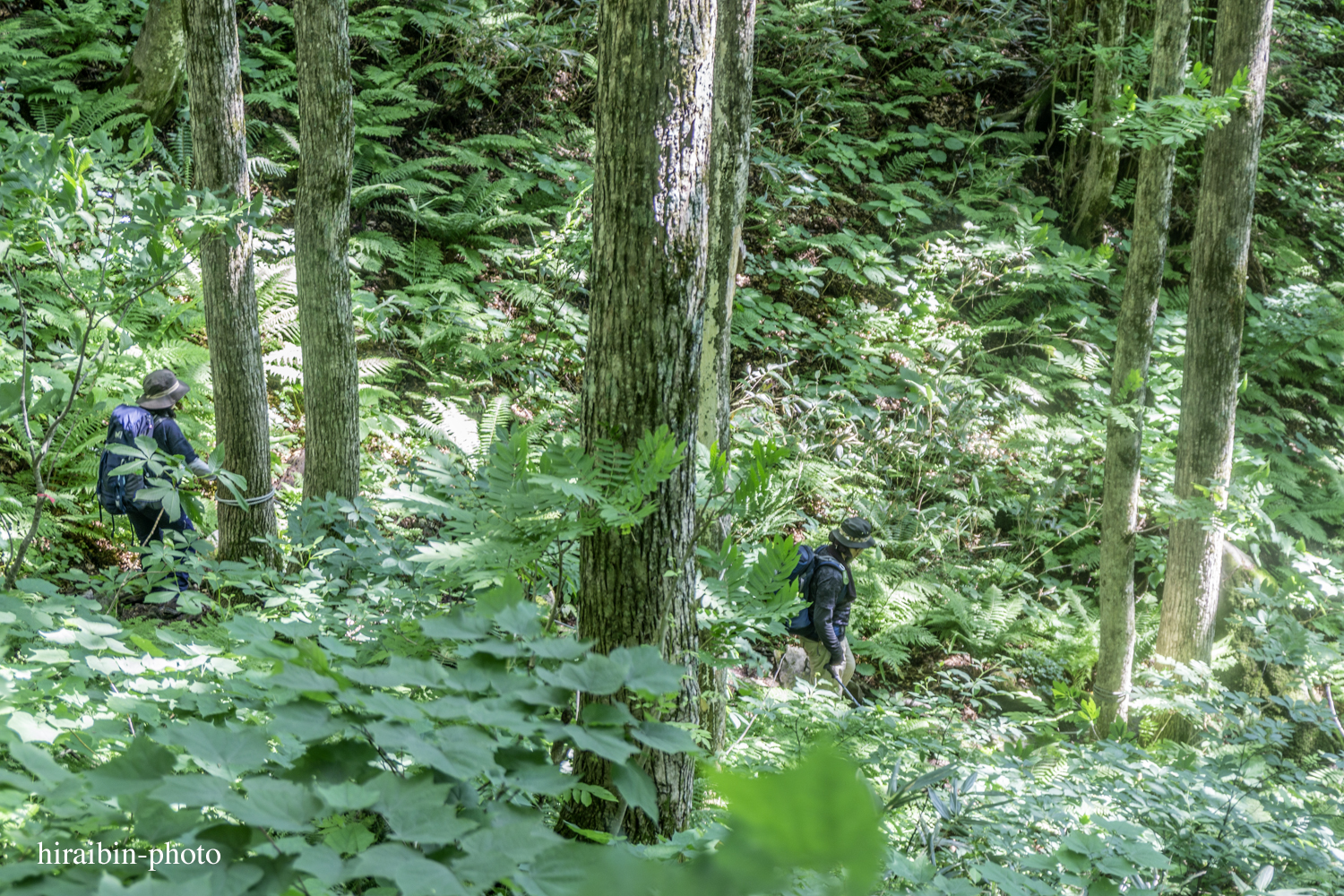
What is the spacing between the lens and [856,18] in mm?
10695

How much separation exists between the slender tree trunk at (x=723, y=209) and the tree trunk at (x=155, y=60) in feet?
22.3

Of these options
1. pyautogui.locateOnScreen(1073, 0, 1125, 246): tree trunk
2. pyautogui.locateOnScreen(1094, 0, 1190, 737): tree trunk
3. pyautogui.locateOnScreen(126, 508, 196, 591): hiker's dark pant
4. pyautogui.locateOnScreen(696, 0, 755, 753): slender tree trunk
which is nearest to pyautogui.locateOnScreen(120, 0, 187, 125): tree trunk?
Result: pyautogui.locateOnScreen(126, 508, 196, 591): hiker's dark pant

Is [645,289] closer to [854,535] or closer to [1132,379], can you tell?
[854,535]

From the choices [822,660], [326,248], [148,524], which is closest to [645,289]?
[326,248]

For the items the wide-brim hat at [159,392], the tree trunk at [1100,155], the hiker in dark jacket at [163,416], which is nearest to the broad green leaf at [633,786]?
the hiker in dark jacket at [163,416]

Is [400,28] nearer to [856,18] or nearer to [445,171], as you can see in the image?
[445,171]

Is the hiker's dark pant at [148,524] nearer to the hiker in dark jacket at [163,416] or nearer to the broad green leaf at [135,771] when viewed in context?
the hiker in dark jacket at [163,416]

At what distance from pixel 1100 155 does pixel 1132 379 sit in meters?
6.01

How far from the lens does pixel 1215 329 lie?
5.34 meters

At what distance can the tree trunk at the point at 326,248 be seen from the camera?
14.6 ft

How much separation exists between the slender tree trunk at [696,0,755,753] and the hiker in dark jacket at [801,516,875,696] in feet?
5.70

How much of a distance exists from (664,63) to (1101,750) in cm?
292

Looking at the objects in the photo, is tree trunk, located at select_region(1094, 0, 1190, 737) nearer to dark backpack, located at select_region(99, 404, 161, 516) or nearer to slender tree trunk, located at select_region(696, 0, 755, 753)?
slender tree trunk, located at select_region(696, 0, 755, 753)

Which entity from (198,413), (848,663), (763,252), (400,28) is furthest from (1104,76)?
(198,413)
